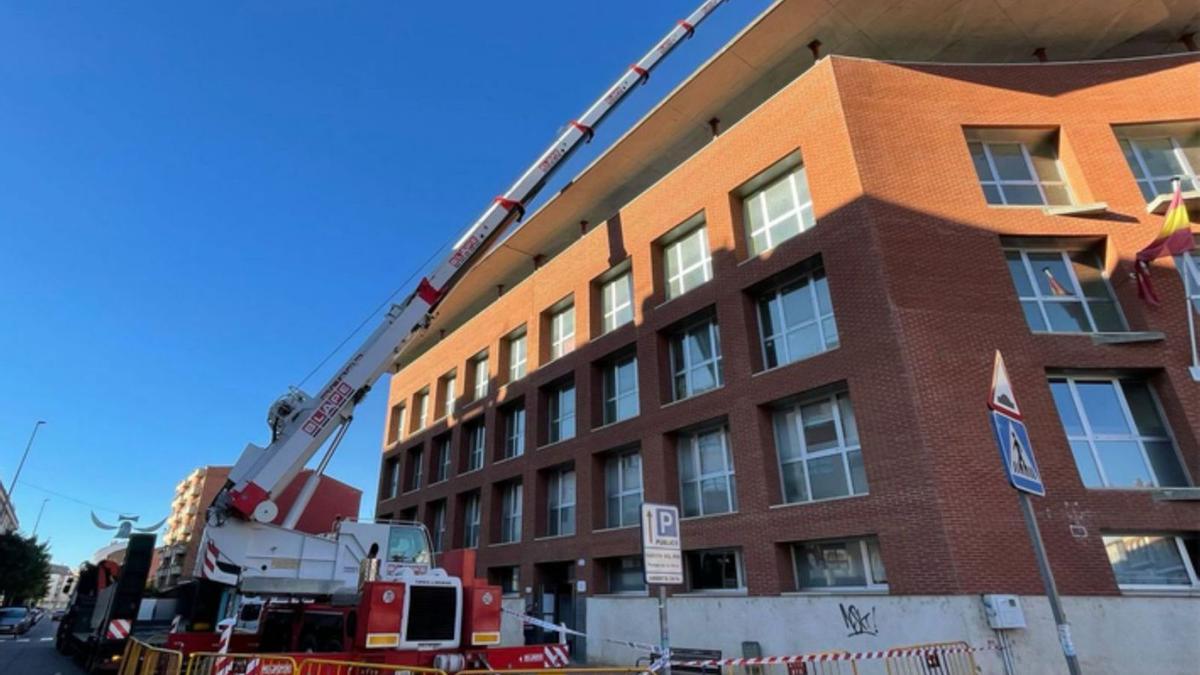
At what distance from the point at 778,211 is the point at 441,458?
19.9 m

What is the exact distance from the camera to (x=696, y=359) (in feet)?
56.2

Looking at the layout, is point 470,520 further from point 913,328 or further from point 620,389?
point 913,328

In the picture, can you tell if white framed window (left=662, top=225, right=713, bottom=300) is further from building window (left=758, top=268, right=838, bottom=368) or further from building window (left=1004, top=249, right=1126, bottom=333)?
building window (left=1004, top=249, right=1126, bottom=333)

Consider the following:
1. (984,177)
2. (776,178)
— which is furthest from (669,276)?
(984,177)

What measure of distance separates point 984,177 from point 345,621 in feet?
52.2

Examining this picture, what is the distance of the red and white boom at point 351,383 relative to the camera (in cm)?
1127

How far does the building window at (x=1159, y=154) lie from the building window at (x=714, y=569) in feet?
40.4

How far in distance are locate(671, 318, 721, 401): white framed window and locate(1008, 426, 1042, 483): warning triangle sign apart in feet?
36.5

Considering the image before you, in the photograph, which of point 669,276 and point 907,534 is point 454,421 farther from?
point 907,534

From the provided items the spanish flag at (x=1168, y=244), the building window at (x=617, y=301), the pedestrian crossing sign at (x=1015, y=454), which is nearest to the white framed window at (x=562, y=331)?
the building window at (x=617, y=301)

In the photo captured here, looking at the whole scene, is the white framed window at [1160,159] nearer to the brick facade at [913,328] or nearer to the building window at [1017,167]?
the brick facade at [913,328]

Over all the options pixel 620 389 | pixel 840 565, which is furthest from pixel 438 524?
pixel 840 565

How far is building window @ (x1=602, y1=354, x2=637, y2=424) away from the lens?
62.2 feet

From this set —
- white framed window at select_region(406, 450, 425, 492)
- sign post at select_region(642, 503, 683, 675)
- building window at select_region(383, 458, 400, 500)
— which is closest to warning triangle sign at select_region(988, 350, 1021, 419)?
sign post at select_region(642, 503, 683, 675)
